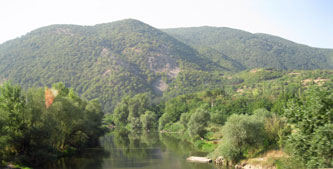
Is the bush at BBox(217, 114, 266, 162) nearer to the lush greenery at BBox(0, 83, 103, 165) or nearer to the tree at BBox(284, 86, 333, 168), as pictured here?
the tree at BBox(284, 86, 333, 168)

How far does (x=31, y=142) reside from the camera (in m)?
38.5

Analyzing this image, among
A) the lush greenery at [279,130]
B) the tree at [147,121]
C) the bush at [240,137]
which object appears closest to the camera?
the lush greenery at [279,130]

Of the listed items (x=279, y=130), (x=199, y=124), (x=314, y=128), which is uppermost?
(x=314, y=128)

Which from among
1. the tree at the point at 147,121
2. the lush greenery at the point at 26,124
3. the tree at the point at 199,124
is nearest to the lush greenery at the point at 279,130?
the tree at the point at 199,124

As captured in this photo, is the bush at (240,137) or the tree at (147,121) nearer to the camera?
the bush at (240,137)

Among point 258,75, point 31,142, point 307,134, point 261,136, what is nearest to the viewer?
point 307,134

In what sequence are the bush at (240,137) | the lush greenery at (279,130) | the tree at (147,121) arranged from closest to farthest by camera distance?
the lush greenery at (279,130) → the bush at (240,137) → the tree at (147,121)

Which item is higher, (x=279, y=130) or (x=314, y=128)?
(x=314, y=128)

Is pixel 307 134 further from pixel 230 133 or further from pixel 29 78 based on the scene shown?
pixel 29 78

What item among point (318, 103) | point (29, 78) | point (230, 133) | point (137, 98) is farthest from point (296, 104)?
point (29, 78)

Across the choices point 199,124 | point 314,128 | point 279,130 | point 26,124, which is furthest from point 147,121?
point 314,128

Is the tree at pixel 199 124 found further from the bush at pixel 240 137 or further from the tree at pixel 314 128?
the tree at pixel 314 128

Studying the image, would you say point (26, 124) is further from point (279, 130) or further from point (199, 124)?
point (199, 124)

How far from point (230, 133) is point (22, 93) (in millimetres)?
30161
